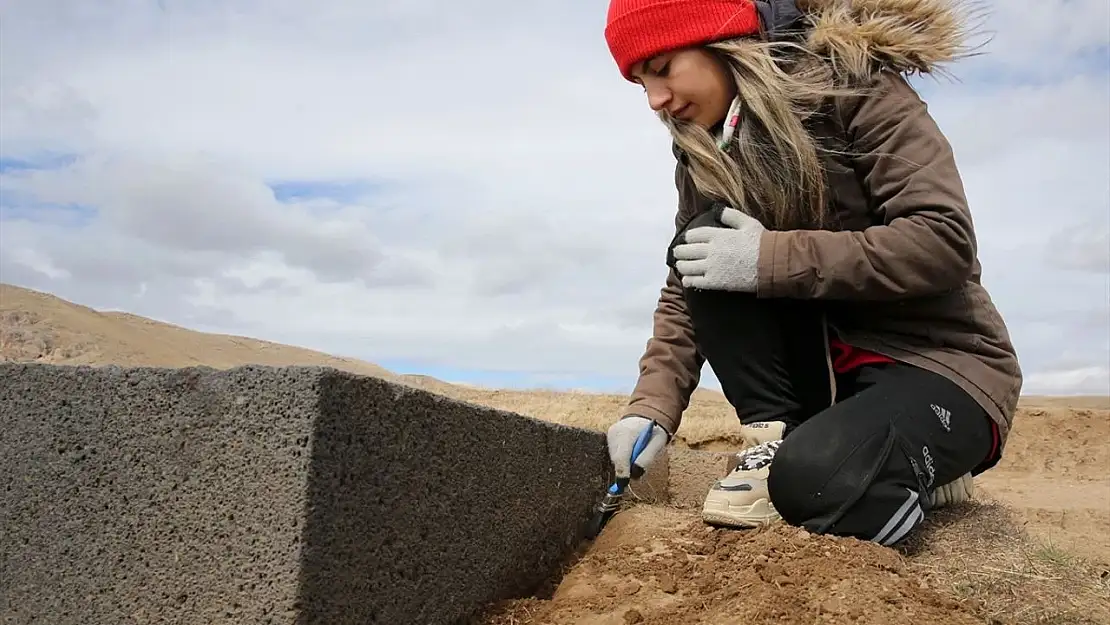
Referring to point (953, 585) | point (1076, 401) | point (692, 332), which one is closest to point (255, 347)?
point (692, 332)

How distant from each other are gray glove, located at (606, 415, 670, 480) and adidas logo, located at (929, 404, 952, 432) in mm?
654

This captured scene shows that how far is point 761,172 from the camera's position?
6.79 ft

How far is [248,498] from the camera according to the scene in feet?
4.79

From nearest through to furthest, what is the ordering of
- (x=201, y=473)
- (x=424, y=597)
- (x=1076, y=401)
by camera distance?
(x=201, y=473), (x=424, y=597), (x=1076, y=401)

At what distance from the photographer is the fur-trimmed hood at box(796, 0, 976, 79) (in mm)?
2031

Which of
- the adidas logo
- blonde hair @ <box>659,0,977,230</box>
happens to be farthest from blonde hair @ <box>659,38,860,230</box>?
the adidas logo

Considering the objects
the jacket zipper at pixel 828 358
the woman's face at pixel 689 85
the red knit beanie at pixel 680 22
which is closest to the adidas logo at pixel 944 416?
the jacket zipper at pixel 828 358

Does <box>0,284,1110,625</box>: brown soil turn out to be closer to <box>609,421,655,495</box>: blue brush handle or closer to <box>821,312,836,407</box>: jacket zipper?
<box>609,421,655,495</box>: blue brush handle

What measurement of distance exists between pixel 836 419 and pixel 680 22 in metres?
0.93

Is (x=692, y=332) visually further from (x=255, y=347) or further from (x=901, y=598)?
(x=255, y=347)

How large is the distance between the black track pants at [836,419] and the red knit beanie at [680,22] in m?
0.42

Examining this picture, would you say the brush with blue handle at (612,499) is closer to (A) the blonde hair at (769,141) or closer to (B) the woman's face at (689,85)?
(A) the blonde hair at (769,141)

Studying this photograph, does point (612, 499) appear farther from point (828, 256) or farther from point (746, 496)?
point (828, 256)

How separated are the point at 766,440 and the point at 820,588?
562mm
